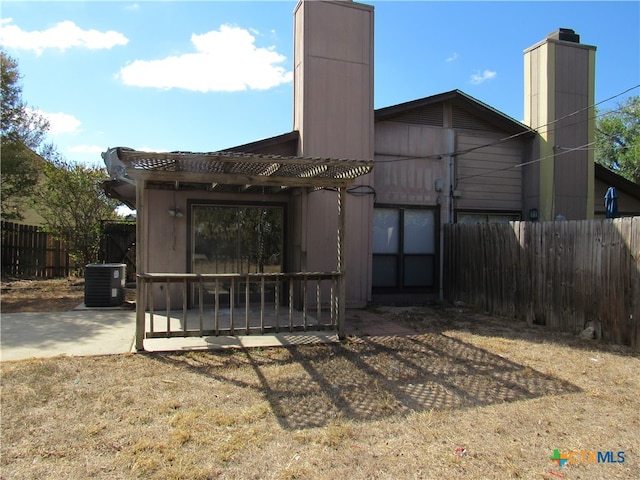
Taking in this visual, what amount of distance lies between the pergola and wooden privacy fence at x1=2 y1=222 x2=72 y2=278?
8.54m

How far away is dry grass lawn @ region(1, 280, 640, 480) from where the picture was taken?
115 inches

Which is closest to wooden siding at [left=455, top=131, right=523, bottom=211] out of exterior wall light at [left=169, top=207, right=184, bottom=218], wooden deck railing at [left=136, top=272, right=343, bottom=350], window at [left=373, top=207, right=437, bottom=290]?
window at [left=373, top=207, right=437, bottom=290]

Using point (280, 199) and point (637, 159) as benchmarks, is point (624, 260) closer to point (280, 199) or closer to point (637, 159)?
point (280, 199)

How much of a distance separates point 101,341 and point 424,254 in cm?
711

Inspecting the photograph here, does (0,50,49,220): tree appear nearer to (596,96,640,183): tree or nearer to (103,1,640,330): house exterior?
(103,1,640,330): house exterior

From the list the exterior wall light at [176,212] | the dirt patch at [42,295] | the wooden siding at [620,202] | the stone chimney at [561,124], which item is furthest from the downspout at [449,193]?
the dirt patch at [42,295]

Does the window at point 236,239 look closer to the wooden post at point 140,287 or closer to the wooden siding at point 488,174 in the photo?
the wooden post at point 140,287

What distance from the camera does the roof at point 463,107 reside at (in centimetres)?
967

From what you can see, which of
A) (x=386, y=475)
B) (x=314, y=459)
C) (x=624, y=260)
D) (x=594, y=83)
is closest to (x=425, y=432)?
(x=386, y=475)

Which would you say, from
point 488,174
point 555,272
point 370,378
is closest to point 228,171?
point 370,378

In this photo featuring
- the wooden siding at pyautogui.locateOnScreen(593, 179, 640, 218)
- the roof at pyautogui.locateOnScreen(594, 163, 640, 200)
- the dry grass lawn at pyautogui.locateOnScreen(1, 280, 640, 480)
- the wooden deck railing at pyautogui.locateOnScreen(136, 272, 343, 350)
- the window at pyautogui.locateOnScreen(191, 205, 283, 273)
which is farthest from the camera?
the wooden siding at pyautogui.locateOnScreen(593, 179, 640, 218)

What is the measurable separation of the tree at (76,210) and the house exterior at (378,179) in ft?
12.7

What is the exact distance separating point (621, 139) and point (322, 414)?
3290 centimetres

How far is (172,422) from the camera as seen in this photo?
3.51m
